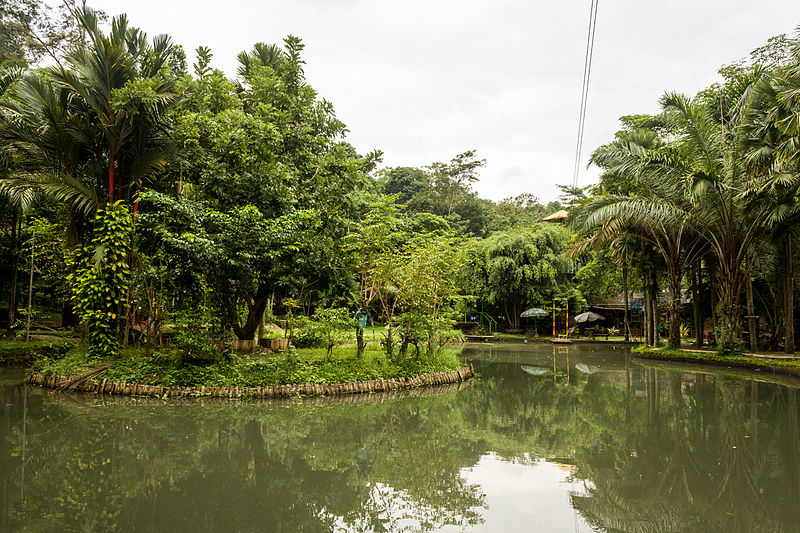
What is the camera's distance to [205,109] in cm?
1217

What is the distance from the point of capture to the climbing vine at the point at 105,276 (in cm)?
1009

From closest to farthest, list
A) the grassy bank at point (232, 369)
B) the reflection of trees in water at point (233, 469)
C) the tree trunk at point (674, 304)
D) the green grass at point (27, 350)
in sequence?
the reflection of trees in water at point (233, 469) < the grassy bank at point (232, 369) < the green grass at point (27, 350) < the tree trunk at point (674, 304)

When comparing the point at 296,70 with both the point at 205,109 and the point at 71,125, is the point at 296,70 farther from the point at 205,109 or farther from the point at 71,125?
the point at 71,125

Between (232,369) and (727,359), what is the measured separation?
13706 millimetres

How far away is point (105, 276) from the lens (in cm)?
1022

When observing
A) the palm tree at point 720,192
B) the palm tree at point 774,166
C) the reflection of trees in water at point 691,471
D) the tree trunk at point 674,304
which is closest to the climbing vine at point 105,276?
the reflection of trees in water at point 691,471

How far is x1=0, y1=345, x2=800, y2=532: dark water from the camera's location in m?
4.28

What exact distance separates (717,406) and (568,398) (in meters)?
2.50

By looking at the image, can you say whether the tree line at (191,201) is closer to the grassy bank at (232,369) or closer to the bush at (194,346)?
the bush at (194,346)

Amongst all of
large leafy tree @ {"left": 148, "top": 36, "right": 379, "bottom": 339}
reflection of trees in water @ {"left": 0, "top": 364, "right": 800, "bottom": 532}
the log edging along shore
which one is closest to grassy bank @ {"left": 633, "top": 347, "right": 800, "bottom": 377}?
reflection of trees in water @ {"left": 0, "top": 364, "right": 800, "bottom": 532}

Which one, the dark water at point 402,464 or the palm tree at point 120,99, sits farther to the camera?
the palm tree at point 120,99

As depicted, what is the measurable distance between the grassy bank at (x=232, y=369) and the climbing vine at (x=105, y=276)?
18.9 inches

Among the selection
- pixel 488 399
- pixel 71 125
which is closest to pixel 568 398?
pixel 488 399

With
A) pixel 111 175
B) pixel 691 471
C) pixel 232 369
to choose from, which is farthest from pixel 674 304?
pixel 111 175
